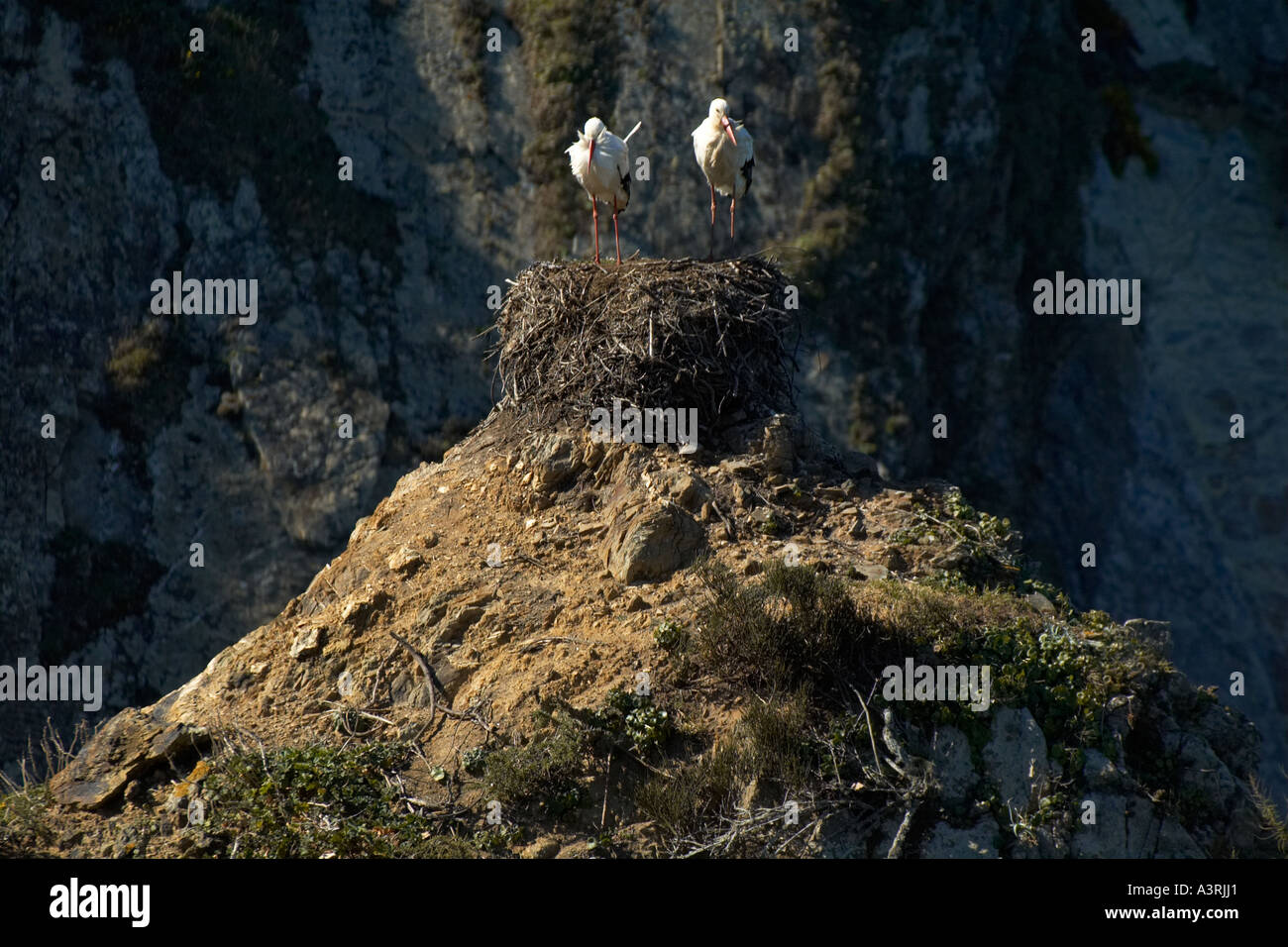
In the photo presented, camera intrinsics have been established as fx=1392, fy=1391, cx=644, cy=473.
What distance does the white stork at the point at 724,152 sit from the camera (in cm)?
Result: 1346

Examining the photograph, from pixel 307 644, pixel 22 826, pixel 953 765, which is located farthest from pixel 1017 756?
pixel 22 826

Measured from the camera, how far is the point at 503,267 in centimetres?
2914

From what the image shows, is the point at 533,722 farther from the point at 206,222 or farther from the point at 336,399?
the point at 206,222

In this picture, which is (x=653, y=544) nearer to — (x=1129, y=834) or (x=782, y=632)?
(x=782, y=632)

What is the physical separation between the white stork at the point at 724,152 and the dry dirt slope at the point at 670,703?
3497 mm

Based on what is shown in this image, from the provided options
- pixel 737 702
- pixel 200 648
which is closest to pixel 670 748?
pixel 737 702

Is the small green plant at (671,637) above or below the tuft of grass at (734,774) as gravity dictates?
above

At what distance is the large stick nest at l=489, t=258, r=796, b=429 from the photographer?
10.4 metres
